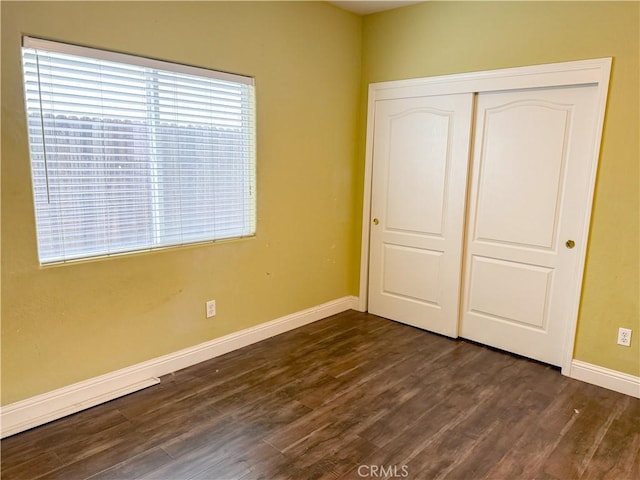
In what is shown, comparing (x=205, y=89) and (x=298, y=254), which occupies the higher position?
(x=205, y=89)

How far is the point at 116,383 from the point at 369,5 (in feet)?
11.1

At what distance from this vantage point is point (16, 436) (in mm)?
2199

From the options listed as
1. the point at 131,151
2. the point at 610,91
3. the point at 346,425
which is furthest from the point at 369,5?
the point at 346,425

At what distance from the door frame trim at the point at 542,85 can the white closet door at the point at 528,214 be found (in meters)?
0.05

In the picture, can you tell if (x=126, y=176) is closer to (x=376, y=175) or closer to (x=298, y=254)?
(x=298, y=254)

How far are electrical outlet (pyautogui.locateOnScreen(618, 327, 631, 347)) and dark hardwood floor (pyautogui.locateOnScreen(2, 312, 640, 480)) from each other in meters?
0.33

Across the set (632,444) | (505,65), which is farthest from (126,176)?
(632,444)

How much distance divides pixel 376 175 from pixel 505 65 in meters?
1.34

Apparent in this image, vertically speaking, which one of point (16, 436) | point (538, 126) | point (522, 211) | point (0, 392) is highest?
point (538, 126)

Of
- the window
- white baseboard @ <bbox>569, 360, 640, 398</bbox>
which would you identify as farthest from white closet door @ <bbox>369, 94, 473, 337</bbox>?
the window

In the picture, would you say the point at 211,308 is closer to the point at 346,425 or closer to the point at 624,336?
the point at 346,425

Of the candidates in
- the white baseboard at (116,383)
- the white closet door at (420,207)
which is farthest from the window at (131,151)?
the white closet door at (420,207)

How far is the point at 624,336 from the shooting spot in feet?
9.09
